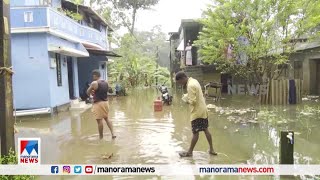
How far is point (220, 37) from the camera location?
58.7ft

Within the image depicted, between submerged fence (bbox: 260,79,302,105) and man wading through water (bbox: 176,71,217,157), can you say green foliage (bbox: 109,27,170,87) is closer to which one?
submerged fence (bbox: 260,79,302,105)

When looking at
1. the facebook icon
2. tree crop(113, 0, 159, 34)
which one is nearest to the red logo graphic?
the facebook icon

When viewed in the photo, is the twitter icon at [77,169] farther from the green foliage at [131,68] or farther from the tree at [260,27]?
the green foliage at [131,68]

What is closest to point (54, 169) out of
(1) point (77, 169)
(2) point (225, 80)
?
(1) point (77, 169)

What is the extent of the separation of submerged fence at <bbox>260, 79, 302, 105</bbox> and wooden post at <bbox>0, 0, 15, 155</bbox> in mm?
14276

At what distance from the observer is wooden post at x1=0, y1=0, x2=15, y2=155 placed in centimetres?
434

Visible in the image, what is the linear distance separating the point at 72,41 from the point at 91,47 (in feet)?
10.4

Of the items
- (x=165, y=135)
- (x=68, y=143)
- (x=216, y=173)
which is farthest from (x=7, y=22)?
(x=165, y=135)

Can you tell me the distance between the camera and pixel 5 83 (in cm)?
439

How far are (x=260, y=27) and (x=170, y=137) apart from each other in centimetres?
882

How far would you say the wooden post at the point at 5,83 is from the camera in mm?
4340

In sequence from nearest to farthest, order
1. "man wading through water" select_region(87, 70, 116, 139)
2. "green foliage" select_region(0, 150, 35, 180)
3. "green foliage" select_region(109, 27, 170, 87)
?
"green foliage" select_region(0, 150, 35, 180)
"man wading through water" select_region(87, 70, 116, 139)
"green foliage" select_region(109, 27, 170, 87)

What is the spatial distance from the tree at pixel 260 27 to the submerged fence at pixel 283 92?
1144 mm

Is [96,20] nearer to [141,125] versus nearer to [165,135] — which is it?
[141,125]
